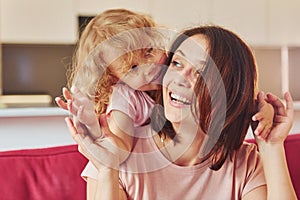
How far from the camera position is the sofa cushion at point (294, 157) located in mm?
1388

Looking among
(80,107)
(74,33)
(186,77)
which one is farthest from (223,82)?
(74,33)

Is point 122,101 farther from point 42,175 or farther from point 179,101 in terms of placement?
point 42,175

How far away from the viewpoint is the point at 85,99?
0.85m

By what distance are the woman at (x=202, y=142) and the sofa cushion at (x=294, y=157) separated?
0.30 meters

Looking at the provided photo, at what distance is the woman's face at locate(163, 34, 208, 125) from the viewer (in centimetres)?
96

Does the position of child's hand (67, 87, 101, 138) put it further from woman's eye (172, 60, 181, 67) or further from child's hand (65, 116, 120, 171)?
woman's eye (172, 60, 181, 67)

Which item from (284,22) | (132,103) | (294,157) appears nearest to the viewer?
(132,103)

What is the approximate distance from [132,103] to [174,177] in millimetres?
179

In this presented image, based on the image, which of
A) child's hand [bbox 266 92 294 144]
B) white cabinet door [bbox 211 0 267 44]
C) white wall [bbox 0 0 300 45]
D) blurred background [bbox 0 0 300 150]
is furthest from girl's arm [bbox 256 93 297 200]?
white cabinet door [bbox 211 0 267 44]

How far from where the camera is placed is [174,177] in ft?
3.50

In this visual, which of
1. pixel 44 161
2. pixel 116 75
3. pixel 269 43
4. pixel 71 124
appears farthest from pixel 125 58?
pixel 269 43

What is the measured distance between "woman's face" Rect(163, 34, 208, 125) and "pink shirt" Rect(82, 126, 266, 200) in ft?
0.34

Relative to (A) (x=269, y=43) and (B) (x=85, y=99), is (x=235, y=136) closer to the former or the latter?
(B) (x=85, y=99)

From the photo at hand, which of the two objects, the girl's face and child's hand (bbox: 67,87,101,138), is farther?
the girl's face
